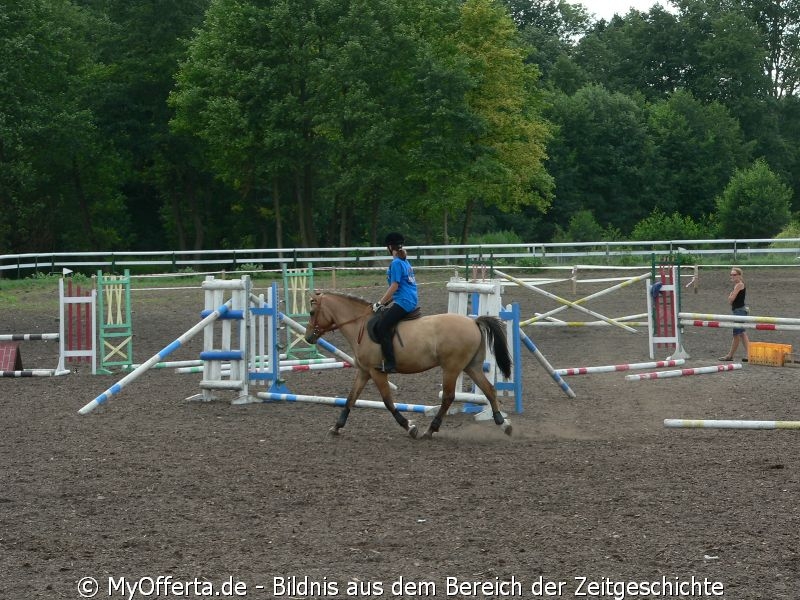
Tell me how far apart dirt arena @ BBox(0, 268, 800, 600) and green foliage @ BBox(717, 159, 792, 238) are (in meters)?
40.7

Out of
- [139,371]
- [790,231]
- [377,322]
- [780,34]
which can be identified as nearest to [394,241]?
[377,322]

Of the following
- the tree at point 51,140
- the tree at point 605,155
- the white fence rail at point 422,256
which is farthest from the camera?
the tree at point 605,155

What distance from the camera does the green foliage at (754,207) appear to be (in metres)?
53.7

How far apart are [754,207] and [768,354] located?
126 ft

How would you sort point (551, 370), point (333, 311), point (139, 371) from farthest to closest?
point (551, 370) → point (139, 371) → point (333, 311)

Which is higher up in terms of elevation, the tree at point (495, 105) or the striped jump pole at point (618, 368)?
the tree at point (495, 105)

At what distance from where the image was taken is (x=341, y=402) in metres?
12.7

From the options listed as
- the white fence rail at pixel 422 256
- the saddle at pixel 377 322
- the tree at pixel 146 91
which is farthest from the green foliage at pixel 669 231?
the saddle at pixel 377 322

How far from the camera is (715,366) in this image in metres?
16.5

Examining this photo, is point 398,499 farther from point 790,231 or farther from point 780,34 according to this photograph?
point 780,34

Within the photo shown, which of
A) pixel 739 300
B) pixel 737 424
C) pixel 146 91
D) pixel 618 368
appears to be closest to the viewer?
pixel 737 424

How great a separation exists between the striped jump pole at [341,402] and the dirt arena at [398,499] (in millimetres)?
190

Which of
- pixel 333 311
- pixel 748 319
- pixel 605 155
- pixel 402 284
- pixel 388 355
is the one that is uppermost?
pixel 605 155

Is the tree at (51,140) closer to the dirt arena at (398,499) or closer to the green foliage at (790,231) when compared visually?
the green foliage at (790,231)
